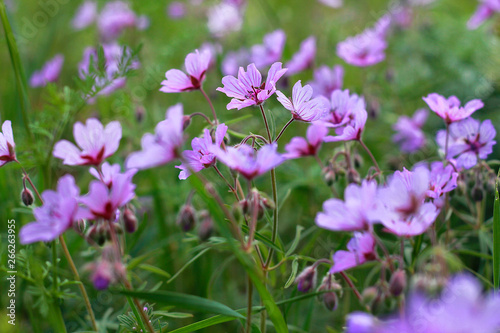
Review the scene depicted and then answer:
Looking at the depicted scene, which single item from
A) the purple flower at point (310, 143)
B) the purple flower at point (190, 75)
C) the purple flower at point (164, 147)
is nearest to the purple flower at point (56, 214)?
the purple flower at point (164, 147)

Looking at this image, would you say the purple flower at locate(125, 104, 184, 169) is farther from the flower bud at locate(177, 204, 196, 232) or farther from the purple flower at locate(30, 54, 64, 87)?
the purple flower at locate(30, 54, 64, 87)

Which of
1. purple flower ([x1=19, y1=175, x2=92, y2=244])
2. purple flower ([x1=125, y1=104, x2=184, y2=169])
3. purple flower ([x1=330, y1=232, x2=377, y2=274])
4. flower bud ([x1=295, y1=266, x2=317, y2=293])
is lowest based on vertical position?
flower bud ([x1=295, y1=266, x2=317, y2=293])

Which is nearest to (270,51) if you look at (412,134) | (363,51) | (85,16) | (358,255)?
(363,51)

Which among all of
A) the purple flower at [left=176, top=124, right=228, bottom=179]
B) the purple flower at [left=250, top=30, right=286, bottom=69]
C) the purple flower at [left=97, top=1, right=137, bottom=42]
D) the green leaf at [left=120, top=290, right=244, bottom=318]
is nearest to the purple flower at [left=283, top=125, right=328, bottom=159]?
the purple flower at [left=176, top=124, right=228, bottom=179]

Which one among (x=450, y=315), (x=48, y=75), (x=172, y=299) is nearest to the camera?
(x=450, y=315)

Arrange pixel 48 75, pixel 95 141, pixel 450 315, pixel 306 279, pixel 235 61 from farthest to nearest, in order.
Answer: pixel 235 61 < pixel 48 75 < pixel 306 279 < pixel 95 141 < pixel 450 315

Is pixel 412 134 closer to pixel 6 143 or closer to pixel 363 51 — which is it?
pixel 363 51

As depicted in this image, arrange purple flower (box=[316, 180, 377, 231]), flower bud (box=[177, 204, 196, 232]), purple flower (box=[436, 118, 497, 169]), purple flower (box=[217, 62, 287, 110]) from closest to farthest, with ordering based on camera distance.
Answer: purple flower (box=[316, 180, 377, 231]) < purple flower (box=[217, 62, 287, 110]) < flower bud (box=[177, 204, 196, 232]) < purple flower (box=[436, 118, 497, 169])
